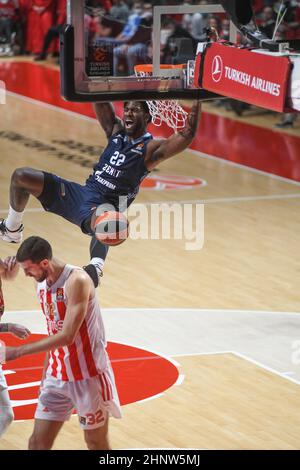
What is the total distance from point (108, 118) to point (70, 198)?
0.86 metres

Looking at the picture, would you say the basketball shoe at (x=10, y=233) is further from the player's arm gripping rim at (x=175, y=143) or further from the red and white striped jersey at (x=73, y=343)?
the red and white striped jersey at (x=73, y=343)

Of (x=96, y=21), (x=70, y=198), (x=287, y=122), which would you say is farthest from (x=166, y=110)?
(x=96, y=21)

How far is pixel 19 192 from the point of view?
10305 millimetres

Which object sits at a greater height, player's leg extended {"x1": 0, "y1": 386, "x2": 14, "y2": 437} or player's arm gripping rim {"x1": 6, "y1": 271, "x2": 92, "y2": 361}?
player's arm gripping rim {"x1": 6, "y1": 271, "x2": 92, "y2": 361}

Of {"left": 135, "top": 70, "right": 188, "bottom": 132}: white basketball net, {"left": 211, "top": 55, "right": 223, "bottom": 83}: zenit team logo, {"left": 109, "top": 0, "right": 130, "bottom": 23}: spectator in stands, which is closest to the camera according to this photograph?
{"left": 211, "top": 55, "right": 223, "bottom": 83}: zenit team logo

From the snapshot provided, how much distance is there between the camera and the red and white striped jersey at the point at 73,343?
7594 mm

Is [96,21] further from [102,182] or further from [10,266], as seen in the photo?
[10,266]

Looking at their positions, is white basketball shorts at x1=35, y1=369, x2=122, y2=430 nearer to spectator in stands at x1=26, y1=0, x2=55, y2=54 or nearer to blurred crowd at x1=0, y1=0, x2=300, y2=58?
blurred crowd at x1=0, y1=0, x2=300, y2=58

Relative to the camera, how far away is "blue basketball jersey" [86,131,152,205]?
10391 millimetres

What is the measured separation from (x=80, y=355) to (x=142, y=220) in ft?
28.3

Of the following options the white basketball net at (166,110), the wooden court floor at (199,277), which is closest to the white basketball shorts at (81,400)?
the wooden court floor at (199,277)

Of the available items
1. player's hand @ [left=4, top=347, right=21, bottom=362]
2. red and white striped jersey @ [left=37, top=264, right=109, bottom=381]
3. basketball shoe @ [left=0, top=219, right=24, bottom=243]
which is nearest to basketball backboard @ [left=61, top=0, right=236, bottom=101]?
basketball shoe @ [left=0, top=219, right=24, bottom=243]

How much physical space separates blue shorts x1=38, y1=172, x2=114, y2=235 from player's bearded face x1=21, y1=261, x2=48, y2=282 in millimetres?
2817

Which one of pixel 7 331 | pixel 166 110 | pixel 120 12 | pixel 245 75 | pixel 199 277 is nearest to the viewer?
pixel 7 331
